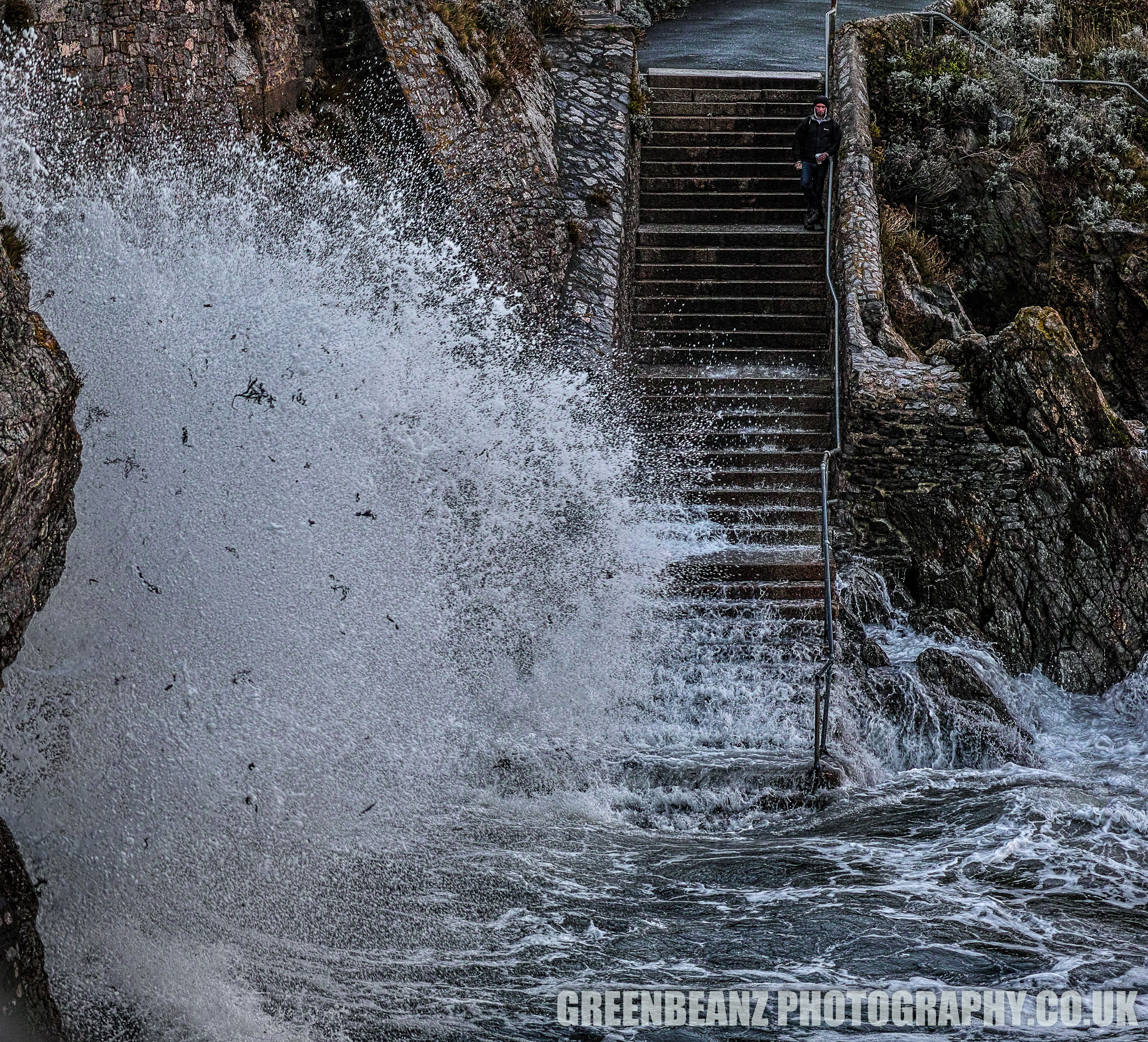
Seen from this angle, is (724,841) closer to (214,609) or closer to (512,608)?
(512,608)

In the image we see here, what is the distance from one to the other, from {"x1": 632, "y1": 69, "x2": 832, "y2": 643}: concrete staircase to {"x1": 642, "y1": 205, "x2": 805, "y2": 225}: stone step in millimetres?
14

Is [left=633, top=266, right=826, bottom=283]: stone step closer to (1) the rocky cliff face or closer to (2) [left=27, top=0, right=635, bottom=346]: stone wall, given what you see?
(2) [left=27, top=0, right=635, bottom=346]: stone wall

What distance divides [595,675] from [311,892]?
11.0 ft

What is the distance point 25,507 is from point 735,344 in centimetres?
796

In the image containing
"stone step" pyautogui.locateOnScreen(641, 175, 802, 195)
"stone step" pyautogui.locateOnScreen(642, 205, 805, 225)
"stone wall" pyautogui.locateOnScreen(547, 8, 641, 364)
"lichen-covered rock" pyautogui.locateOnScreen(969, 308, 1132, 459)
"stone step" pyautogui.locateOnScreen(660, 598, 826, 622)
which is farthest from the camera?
"stone step" pyautogui.locateOnScreen(641, 175, 802, 195)

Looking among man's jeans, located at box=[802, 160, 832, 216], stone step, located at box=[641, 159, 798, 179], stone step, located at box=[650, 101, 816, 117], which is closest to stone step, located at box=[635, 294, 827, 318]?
man's jeans, located at box=[802, 160, 832, 216]

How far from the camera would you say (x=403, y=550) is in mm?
9719

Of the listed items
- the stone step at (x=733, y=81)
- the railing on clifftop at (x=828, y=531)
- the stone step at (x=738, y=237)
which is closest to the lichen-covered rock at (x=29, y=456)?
the railing on clifftop at (x=828, y=531)

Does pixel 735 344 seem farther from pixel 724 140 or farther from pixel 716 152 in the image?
pixel 724 140

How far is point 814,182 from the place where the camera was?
13.1 m

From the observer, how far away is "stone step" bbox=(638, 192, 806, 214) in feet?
44.4

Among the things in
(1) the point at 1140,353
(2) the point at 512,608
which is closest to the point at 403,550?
(2) the point at 512,608

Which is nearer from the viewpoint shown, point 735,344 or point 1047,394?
point 1047,394

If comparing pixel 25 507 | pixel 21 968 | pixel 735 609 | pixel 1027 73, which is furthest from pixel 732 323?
pixel 21 968
